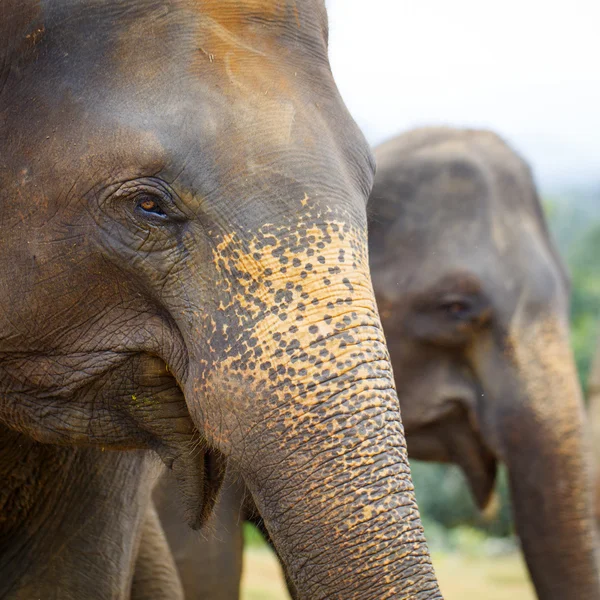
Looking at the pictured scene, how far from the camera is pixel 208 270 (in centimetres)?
201

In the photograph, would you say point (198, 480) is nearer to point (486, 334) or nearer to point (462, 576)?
point (486, 334)

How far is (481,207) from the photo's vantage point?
4.83 metres

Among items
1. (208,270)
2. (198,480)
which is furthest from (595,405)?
(208,270)

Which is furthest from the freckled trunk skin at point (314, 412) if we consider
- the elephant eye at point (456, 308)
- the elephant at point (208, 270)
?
the elephant eye at point (456, 308)

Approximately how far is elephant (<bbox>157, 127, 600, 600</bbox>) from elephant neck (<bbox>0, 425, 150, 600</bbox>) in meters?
1.82

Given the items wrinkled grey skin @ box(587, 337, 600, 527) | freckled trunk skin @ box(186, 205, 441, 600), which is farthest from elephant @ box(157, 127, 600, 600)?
freckled trunk skin @ box(186, 205, 441, 600)

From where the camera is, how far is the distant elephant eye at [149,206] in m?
2.05

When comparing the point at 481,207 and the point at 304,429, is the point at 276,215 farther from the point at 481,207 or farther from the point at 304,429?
the point at 481,207

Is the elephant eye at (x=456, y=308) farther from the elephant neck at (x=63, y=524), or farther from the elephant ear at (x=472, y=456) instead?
the elephant neck at (x=63, y=524)

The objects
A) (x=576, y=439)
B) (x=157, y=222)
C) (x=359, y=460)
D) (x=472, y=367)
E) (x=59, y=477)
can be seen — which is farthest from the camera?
(x=472, y=367)

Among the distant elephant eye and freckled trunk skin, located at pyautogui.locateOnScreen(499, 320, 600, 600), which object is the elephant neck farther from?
freckled trunk skin, located at pyautogui.locateOnScreen(499, 320, 600, 600)

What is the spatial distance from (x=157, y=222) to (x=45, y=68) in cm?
34

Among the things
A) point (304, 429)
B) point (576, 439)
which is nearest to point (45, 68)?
point (304, 429)

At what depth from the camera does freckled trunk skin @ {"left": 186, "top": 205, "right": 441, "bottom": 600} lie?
187 centimetres
